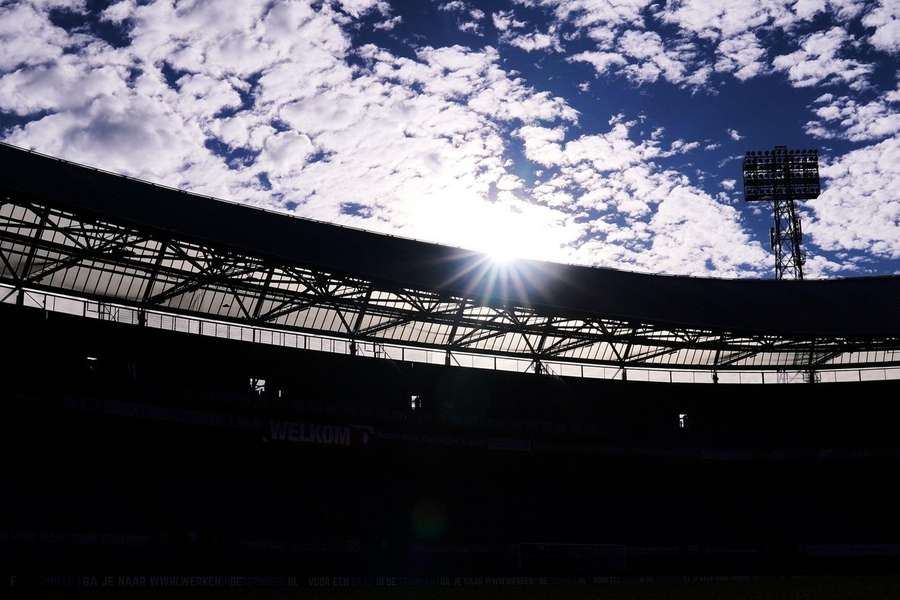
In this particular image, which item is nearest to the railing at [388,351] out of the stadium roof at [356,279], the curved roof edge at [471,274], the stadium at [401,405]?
the stadium at [401,405]

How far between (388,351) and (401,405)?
4265 mm

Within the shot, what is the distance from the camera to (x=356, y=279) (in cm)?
4231

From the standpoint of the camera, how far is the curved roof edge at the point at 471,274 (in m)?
35.2

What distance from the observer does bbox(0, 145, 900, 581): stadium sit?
37.6 meters

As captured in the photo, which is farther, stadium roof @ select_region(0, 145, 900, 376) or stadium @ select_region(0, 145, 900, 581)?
stadium @ select_region(0, 145, 900, 581)

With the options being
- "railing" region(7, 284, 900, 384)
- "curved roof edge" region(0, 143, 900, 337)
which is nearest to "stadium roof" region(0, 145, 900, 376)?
"curved roof edge" region(0, 143, 900, 337)

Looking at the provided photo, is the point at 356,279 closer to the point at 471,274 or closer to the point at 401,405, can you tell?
the point at 471,274

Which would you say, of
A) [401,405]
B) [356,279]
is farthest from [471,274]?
[401,405]

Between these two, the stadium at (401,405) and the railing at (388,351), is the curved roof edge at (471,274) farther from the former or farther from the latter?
the railing at (388,351)

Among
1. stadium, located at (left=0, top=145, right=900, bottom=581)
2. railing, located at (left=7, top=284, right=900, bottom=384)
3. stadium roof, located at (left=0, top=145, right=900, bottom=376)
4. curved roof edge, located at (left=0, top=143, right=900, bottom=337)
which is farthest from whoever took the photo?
railing, located at (left=7, top=284, right=900, bottom=384)

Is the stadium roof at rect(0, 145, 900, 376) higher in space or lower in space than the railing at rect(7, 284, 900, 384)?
higher

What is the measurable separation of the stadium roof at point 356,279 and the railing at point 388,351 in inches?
26.8

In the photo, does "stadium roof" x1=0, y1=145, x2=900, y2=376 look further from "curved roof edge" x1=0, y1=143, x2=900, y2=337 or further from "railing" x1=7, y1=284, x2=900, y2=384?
"railing" x1=7, y1=284, x2=900, y2=384

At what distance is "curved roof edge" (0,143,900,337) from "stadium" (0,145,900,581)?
0.14m
